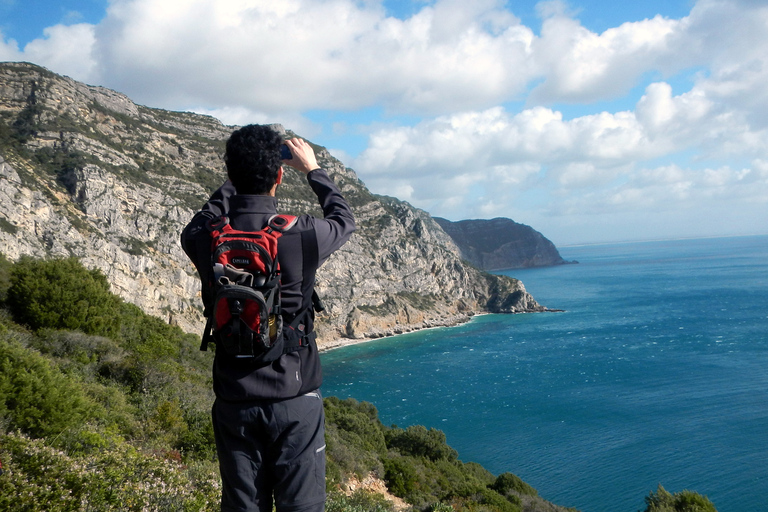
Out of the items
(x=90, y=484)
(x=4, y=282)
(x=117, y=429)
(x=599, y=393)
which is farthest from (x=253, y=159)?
(x=599, y=393)

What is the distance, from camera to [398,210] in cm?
8662

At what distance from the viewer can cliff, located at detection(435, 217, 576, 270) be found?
161m

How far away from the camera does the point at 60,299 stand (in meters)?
12.9

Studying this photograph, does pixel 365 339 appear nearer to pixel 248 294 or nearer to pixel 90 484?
pixel 90 484

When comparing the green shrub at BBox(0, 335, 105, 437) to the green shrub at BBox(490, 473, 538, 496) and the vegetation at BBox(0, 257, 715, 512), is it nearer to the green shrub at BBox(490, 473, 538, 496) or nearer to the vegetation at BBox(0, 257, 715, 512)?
the vegetation at BBox(0, 257, 715, 512)

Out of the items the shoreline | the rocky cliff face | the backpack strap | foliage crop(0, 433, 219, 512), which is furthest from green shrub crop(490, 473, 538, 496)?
the shoreline

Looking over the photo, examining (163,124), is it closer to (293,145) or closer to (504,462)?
(504,462)

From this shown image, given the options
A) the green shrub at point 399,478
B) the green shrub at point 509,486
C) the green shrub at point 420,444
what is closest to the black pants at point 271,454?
the green shrub at point 399,478

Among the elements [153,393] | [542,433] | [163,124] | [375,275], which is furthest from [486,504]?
[163,124]

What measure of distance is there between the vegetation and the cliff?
139642mm

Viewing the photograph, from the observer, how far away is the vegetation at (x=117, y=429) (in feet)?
11.9

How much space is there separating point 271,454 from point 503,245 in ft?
551

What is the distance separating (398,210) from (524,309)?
89.1 feet

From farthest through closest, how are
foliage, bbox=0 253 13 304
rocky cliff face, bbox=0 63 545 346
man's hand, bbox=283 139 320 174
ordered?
rocky cliff face, bbox=0 63 545 346, foliage, bbox=0 253 13 304, man's hand, bbox=283 139 320 174
